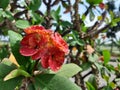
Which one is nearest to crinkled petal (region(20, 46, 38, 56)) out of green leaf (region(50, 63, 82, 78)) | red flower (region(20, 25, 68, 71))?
red flower (region(20, 25, 68, 71))

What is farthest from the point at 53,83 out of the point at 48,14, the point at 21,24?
the point at 48,14

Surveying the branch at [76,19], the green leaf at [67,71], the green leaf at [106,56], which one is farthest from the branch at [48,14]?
the green leaf at [67,71]

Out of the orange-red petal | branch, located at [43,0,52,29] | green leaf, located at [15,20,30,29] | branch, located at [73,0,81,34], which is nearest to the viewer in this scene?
the orange-red petal

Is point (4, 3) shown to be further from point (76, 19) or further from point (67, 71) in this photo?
point (67, 71)

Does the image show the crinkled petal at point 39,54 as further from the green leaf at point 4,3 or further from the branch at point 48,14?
the branch at point 48,14

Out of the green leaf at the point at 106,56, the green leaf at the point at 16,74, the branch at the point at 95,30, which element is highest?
the green leaf at the point at 16,74

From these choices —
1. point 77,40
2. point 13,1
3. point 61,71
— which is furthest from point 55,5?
point 61,71

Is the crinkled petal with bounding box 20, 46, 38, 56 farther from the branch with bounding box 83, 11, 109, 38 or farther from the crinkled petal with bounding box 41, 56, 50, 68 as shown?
the branch with bounding box 83, 11, 109, 38
